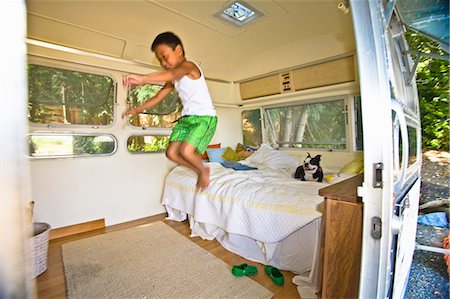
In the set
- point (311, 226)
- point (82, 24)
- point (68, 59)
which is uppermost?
point (82, 24)

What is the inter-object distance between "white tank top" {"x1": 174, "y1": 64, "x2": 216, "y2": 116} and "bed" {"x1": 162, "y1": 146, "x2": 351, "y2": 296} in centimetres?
A: 89

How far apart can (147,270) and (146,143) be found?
188cm

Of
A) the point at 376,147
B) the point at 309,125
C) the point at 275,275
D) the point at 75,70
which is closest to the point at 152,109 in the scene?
the point at 75,70

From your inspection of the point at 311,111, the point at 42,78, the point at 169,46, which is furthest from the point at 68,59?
the point at 311,111

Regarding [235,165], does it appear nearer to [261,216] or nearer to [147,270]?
[261,216]

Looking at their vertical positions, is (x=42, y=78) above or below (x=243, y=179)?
above

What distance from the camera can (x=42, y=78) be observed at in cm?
247

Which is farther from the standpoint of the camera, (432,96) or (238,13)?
(238,13)

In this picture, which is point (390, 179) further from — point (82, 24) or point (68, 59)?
point (68, 59)

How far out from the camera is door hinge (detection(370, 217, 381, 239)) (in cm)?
64

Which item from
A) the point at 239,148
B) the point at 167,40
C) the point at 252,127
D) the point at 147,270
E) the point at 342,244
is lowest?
the point at 147,270

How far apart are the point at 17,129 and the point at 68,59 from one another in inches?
112

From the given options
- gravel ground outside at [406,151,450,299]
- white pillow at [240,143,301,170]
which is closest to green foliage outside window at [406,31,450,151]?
gravel ground outside at [406,151,450,299]

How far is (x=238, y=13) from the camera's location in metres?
2.42
